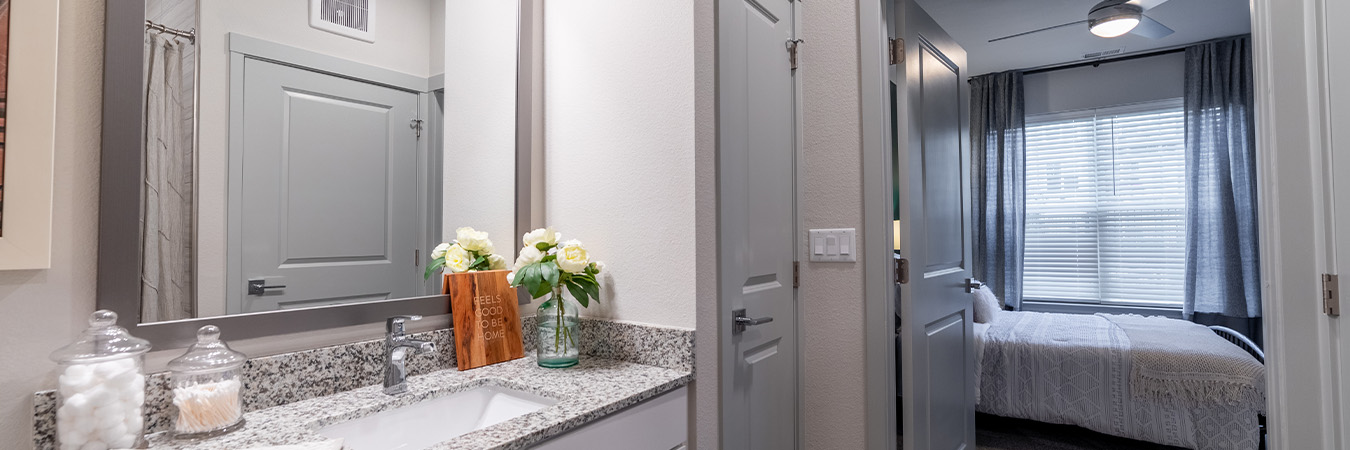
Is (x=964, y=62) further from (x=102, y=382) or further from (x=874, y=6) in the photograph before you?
(x=102, y=382)

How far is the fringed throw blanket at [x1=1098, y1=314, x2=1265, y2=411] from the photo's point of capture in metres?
2.69

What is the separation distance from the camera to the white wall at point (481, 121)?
144 centimetres

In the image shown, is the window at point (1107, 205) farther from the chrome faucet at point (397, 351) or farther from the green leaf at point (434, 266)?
the chrome faucet at point (397, 351)

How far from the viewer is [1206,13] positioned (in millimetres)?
3797

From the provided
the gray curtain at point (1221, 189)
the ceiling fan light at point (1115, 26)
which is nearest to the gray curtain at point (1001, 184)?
the gray curtain at point (1221, 189)

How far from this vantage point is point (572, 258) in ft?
4.47

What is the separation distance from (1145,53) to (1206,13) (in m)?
0.83

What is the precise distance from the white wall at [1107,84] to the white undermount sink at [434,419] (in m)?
5.26

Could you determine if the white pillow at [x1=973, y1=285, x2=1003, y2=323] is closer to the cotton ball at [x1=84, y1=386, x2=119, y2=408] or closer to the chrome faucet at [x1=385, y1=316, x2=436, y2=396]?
the chrome faucet at [x1=385, y1=316, x2=436, y2=396]

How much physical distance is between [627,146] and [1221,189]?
4830mm

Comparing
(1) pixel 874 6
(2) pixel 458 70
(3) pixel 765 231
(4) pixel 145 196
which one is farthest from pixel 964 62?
(4) pixel 145 196

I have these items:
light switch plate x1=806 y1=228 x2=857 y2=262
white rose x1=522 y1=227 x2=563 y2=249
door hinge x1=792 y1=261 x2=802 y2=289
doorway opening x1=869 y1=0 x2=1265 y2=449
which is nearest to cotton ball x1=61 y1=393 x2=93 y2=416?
white rose x1=522 y1=227 x2=563 y2=249

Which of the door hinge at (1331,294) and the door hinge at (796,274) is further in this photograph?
the door hinge at (796,274)

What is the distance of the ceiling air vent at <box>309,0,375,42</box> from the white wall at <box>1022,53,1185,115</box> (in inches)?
209
